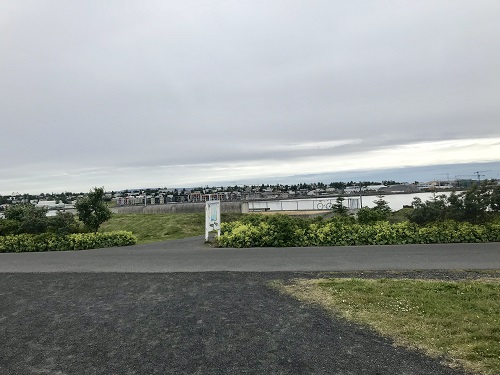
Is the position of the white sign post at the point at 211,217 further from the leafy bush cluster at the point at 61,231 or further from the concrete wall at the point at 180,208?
the concrete wall at the point at 180,208

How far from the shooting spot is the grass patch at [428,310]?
3.93m

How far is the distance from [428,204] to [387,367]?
32.7 feet

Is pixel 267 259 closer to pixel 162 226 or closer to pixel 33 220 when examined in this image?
pixel 33 220

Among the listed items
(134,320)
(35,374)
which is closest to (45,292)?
(134,320)

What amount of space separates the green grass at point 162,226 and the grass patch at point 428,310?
439 inches

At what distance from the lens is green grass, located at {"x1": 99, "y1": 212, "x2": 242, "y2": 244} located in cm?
1753

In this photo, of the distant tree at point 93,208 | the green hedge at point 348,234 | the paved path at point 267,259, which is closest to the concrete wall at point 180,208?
the distant tree at point 93,208

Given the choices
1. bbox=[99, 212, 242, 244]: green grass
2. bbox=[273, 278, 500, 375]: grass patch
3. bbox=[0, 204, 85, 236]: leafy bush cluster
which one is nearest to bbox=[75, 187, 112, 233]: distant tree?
bbox=[0, 204, 85, 236]: leafy bush cluster

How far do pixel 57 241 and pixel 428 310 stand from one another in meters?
11.7

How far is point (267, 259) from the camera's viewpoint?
9.31 metres

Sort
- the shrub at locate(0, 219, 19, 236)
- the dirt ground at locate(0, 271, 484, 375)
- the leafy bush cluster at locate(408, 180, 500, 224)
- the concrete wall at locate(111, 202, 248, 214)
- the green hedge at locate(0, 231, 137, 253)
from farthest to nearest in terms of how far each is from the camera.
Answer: the concrete wall at locate(111, 202, 248, 214) → the shrub at locate(0, 219, 19, 236) → the green hedge at locate(0, 231, 137, 253) → the leafy bush cluster at locate(408, 180, 500, 224) → the dirt ground at locate(0, 271, 484, 375)

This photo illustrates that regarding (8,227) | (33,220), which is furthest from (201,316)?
(8,227)

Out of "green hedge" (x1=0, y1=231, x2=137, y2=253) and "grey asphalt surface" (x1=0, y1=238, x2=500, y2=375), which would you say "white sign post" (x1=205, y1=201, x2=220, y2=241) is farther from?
"green hedge" (x1=0, y1=231, x2=137, y2=253)

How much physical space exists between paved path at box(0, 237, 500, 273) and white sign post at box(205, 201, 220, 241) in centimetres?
106
